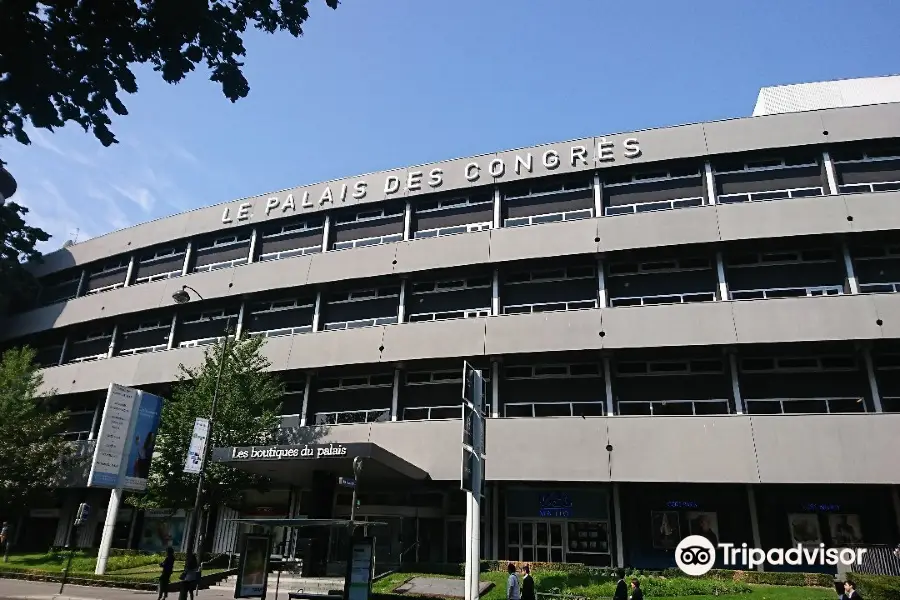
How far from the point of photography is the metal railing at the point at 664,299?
88.8ft

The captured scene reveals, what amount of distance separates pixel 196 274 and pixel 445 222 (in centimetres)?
1466

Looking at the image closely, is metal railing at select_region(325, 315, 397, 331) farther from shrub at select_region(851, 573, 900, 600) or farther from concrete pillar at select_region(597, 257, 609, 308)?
shrub at select_region(851, 573, 900, 600)

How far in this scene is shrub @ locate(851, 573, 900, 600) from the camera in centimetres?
1564

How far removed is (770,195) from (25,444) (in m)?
37.7

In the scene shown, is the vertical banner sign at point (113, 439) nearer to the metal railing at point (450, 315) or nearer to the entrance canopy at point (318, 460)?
the entrance canopy at point (318, 460)

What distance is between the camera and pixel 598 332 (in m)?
26.0

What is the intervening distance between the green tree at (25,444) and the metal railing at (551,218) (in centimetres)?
2601

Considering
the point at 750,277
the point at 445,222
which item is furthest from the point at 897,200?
the point at 445,222

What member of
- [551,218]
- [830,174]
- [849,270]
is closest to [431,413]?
[551,218]

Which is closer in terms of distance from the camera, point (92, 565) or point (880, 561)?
point (880, 561)

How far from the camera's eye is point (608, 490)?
26.3 metres

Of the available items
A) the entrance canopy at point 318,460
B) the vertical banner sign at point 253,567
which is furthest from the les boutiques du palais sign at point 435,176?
the vertical banner sign at point 253,567

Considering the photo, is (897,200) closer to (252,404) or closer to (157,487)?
(252,404)

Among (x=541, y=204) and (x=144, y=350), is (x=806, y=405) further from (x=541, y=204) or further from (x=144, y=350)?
(x=144, y=350)
